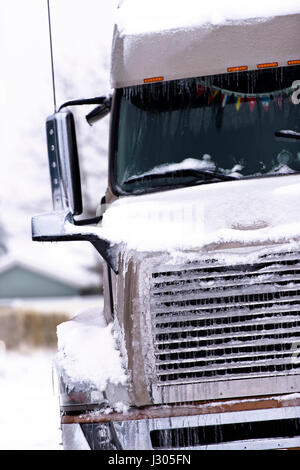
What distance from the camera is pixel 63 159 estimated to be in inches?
235

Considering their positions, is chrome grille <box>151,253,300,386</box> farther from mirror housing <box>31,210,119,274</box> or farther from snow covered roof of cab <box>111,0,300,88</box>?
snow covered roof of cab <box>111,0,300,88</box>

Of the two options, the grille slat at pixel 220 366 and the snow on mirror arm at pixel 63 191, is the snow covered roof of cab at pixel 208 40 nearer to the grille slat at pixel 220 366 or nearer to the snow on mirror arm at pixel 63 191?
the snow on mirror arm at pixel 63 191

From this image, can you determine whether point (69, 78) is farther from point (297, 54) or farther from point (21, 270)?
point (21, 270)

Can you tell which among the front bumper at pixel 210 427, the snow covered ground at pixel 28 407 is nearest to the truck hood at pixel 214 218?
the front bumper at pixel 210 427

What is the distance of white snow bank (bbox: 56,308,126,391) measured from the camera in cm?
505

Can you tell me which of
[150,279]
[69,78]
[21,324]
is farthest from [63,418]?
[21,324]

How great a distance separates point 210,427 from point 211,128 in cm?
207

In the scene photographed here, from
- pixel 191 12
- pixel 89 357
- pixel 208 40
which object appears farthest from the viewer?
pixel 191 12

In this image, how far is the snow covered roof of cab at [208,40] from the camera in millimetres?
5789

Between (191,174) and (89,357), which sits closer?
(89,357)

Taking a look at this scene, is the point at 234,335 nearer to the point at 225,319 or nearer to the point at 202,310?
the point at 225,319

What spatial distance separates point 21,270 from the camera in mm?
49125

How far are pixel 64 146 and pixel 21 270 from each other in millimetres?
43770

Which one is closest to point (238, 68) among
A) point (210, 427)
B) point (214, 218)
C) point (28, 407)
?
point (214, 218)
